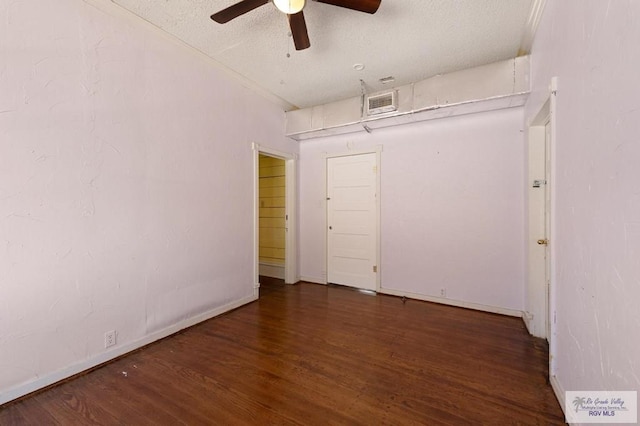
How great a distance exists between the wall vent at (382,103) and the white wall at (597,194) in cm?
163

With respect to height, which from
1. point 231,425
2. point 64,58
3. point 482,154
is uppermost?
point 64,58

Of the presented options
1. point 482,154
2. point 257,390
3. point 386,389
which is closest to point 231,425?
point 257,390

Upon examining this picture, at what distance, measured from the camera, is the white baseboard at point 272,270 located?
16.2 ft

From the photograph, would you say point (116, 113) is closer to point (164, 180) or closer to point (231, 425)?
point (164, 180)

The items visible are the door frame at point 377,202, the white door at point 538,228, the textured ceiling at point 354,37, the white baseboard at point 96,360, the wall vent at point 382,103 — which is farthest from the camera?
the door frame at point 377,202

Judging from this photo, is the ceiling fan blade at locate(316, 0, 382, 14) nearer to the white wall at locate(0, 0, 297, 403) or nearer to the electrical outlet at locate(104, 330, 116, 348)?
the white wall at locate(0, 0, 297, 403)

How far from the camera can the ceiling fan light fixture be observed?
6.32 feet

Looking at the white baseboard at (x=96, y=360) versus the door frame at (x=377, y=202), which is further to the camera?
the door frame at (x=377, y=202)

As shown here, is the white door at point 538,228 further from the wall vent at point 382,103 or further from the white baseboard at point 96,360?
the white baseboard at point 96,360

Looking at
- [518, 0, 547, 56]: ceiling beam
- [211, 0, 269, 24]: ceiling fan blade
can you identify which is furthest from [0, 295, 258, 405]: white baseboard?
[518, 0, 547, 56]: ceiling beam

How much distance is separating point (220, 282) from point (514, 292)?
3482 millimetres

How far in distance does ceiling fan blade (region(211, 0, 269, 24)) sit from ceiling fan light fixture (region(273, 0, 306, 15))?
5.1 inches

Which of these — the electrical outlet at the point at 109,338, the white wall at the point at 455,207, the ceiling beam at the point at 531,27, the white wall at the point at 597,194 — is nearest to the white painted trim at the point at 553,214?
the white wall at the point at 597,194

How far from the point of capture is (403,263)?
3.88 metres
